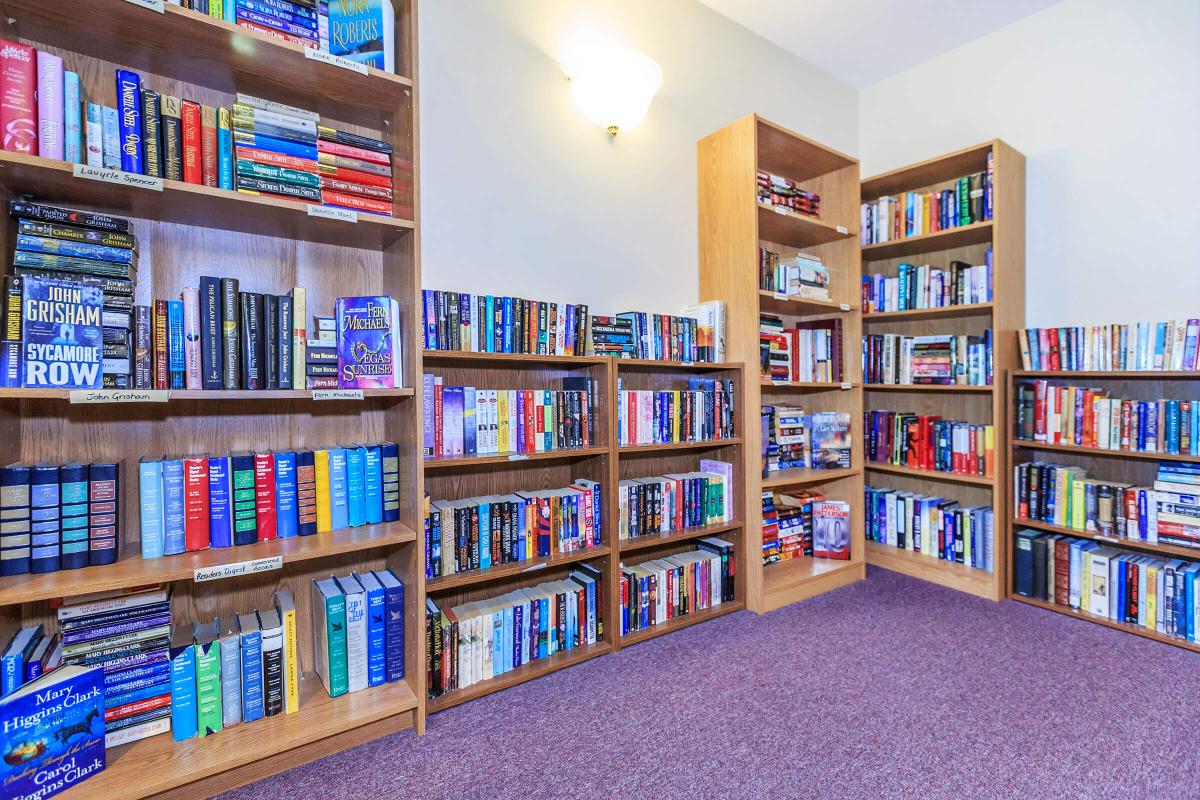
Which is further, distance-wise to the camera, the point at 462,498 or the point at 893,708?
the point at 462,498

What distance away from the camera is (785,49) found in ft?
11.0

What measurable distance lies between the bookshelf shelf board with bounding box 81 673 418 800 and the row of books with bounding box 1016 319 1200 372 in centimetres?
307

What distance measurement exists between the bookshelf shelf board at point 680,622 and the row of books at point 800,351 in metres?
1.07

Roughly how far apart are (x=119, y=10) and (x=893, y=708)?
2.89 m

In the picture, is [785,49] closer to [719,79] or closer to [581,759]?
[719,79]

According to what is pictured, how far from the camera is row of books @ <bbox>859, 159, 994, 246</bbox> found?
9.43 feet

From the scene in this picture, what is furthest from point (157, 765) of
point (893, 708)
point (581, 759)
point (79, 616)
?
point (893, 708)

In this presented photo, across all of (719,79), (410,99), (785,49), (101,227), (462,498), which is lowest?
(462,498)

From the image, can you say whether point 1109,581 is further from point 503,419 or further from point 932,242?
point 503,419

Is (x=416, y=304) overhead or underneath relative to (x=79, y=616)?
overhead

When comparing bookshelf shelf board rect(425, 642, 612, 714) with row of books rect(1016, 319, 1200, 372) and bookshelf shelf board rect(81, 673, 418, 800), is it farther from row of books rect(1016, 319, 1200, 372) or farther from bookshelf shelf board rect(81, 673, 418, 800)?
row of books rect(1016, 319, 1200, 372)

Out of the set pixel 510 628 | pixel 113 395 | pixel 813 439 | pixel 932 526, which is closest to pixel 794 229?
pixel 813 439

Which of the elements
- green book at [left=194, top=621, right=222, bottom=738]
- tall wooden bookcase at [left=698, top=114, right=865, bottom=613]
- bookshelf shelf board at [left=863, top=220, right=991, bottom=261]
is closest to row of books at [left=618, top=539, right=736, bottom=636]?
tall wooden bookcase at [left=698, top=114, right=865, bottom=613]

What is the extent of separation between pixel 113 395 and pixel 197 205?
0.56 metres
